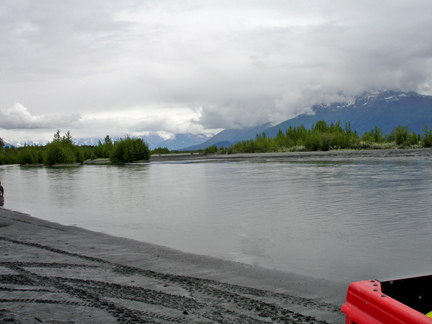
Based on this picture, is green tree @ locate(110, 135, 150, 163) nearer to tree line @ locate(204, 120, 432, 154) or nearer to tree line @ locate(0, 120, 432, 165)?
tree line @ locate(0, 120, 432, 165)

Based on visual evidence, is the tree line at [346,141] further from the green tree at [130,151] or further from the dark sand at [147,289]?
the dark sand at [147,289]

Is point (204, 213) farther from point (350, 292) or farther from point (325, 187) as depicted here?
point (350, 292)

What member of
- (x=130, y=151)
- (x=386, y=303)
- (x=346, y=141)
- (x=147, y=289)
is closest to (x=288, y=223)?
(x=147, y=289)

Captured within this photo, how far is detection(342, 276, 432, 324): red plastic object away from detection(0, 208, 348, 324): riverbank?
1.26 metres

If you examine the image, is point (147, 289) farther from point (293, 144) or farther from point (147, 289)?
point (293, 144)

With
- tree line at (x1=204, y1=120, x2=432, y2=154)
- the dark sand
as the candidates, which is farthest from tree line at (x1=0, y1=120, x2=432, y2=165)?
the dark sand

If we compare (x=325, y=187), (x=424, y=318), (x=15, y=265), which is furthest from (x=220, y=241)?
(x=325, y=187)

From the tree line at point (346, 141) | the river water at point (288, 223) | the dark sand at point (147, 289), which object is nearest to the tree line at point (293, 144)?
the tree line at point (346, 141)

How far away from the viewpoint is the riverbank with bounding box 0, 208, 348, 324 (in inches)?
167

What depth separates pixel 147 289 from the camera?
5.20 m

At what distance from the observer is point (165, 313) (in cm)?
430

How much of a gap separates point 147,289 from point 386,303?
11.8ft

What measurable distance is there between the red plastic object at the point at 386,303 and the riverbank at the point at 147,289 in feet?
4.12

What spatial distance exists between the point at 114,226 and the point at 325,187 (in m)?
12.8
